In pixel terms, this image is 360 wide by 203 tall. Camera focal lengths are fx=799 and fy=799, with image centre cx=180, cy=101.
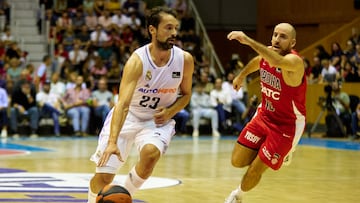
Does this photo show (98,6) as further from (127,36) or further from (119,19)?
(127,36)

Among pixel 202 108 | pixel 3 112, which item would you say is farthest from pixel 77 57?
pixel 202 108

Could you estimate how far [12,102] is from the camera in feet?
63.5

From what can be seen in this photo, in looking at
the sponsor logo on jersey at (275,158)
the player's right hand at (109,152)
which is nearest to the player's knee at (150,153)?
the player's right hand at (109,152)

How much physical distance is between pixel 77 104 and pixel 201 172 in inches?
336

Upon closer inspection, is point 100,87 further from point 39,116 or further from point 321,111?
point 321,111

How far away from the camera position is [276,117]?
803 centimetres

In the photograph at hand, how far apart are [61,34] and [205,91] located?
477 centimetres

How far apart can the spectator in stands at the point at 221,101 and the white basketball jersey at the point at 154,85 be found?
13.8m

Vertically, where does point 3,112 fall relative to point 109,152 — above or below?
below

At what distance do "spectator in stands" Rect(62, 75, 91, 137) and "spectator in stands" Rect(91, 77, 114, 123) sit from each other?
22 centimetres

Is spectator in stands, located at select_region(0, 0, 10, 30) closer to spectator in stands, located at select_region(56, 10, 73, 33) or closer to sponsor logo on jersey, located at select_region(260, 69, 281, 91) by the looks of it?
spectator in stands, located at select_region(56, 10, 73, 33)

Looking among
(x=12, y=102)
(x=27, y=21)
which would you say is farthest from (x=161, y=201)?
(x=27, y=21)

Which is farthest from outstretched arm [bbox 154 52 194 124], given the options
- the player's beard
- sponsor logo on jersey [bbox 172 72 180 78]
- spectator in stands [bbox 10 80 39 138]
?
spectator in stands [bbox 10 80 39 138]

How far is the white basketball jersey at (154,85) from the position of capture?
23.1 ft
